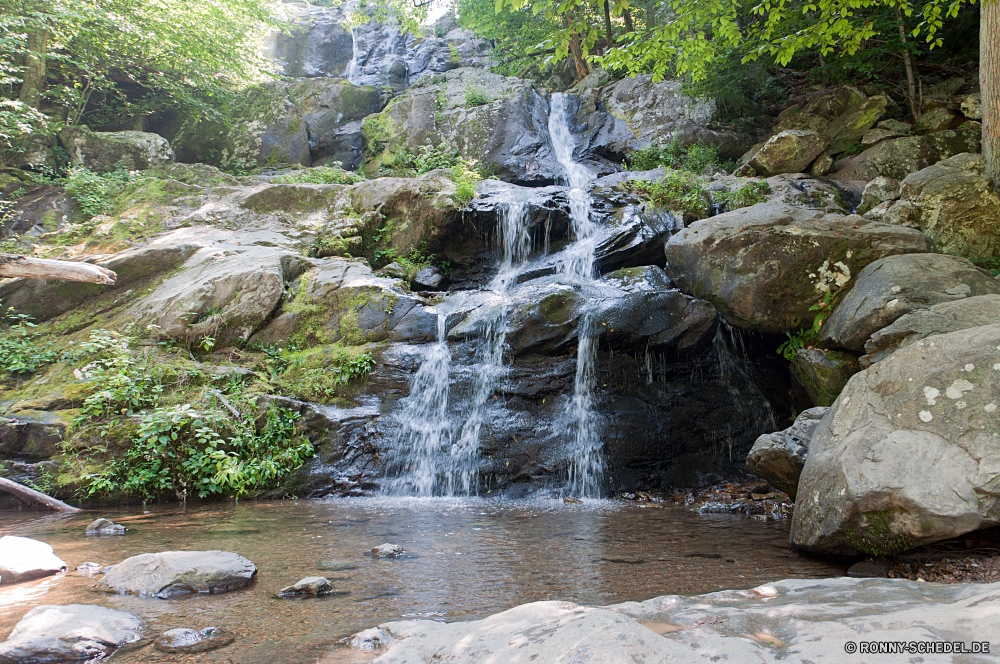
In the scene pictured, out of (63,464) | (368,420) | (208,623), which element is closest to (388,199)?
(368,420)

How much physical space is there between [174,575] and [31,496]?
13.4ft

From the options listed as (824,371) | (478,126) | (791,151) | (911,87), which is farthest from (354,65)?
(824,371)

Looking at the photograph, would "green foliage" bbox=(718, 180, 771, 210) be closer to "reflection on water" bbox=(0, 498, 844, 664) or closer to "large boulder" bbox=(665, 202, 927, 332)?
"large boulder" bbox=(665, 202, 927, 332)

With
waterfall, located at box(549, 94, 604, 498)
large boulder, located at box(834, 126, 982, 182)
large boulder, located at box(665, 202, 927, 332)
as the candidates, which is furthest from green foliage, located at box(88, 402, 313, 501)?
large boulder, located at box(834, 126, 982, 182)

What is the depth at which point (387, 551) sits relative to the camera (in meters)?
3.89

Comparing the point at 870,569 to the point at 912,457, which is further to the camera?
the point at 870,569

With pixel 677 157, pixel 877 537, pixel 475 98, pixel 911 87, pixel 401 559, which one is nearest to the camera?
pixel 877 537

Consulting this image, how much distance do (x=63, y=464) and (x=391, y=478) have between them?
390 cm

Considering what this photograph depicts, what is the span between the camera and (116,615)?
250 cm

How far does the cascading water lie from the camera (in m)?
6.87

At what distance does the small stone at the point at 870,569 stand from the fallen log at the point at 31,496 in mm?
7326

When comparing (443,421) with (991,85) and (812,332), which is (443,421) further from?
(991,85)

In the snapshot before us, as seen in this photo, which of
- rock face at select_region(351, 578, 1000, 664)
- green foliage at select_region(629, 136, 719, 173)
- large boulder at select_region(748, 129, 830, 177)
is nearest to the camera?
rock face at select_region(351, 578, 1000, 664)

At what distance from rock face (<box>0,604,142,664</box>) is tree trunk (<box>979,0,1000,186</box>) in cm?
1021
